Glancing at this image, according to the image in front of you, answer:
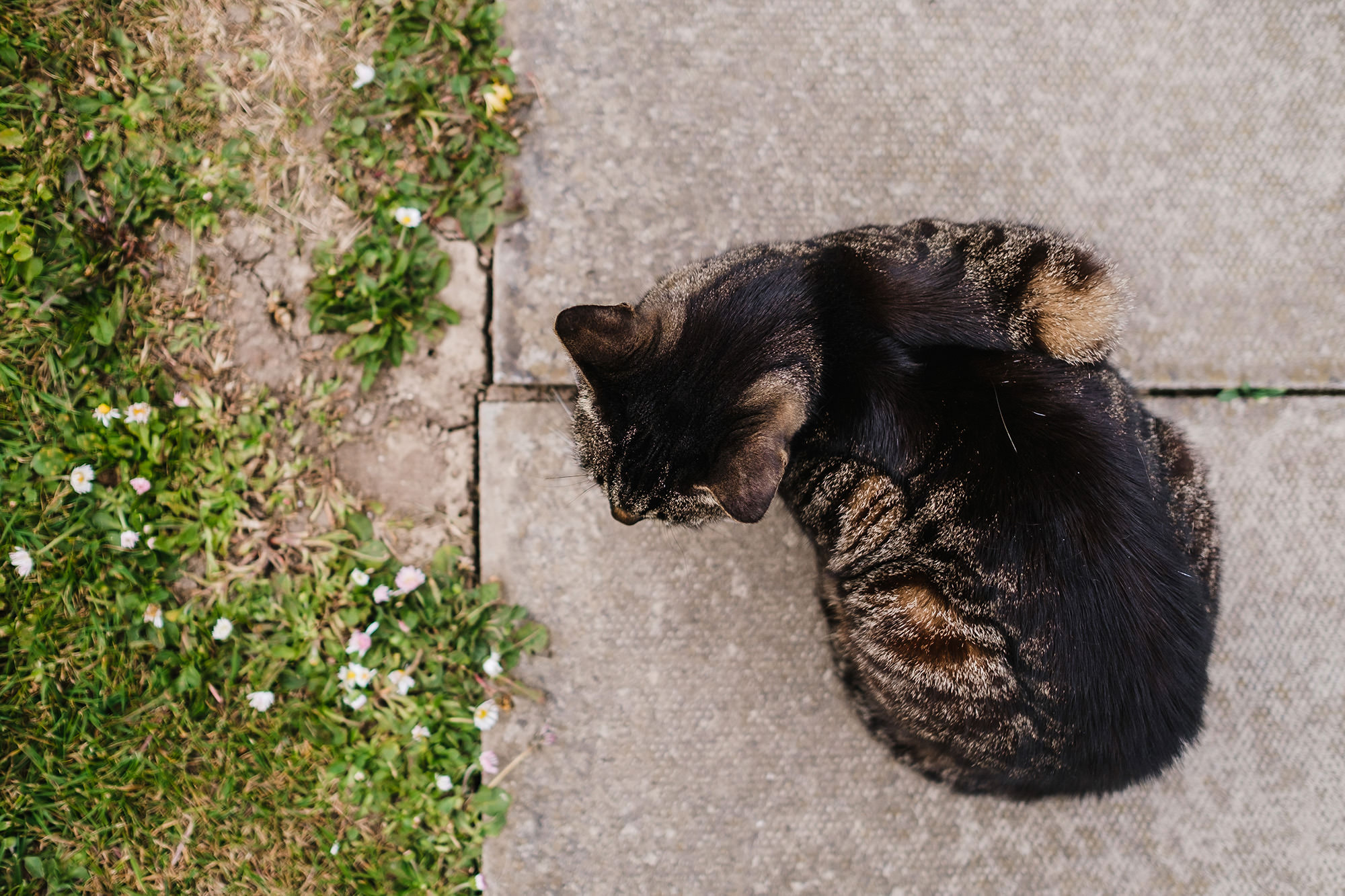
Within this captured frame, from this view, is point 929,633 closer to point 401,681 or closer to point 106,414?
point 401,681

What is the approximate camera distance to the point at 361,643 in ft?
8.45

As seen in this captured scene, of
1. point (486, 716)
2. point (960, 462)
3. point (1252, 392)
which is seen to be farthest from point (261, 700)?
point (1252, 392)

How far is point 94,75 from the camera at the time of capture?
108 inches

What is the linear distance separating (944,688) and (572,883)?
1444mm

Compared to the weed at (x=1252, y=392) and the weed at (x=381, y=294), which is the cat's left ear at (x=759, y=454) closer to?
the weed at (x=381, y=294)

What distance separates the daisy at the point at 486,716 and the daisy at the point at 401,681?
0.23 meters

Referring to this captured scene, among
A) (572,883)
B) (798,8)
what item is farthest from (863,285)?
(572,883)

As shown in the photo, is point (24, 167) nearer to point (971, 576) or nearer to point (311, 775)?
point (311, 775)

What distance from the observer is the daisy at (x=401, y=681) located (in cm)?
259

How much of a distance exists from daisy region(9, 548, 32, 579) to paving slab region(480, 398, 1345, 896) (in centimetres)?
144

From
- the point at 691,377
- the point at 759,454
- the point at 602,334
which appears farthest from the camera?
the point at 691,377

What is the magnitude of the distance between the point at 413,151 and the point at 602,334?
1.36 metres

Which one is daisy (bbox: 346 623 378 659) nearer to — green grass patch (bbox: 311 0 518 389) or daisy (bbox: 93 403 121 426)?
green grass patch (bbox: 311 0 518 389)

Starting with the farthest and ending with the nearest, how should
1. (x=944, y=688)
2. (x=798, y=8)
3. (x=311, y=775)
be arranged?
1. (x=798, y=8)
2. (x=311, y=775)
3. (x=944, y=688)
